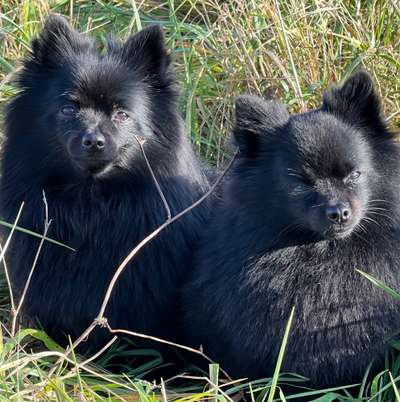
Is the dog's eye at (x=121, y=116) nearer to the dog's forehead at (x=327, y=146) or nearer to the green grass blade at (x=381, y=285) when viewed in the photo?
the dog's forehead at (x=327, y=146)

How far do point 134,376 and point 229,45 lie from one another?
Result: 2.81 meters

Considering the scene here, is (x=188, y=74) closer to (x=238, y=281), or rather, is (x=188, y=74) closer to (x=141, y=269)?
(x=141, y=269)

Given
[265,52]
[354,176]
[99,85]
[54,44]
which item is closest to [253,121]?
[354,176]

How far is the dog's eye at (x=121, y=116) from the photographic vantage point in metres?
4.43

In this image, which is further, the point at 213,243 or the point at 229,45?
the point at 229,45

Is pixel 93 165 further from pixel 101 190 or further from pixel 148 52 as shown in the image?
pixel 148 52

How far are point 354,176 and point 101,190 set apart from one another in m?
1.45

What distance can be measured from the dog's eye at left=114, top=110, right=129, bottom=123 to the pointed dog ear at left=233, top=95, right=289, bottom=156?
645 millimetres

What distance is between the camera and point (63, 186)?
4.58m

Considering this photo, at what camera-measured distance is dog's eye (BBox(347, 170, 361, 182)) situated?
3.85 metres

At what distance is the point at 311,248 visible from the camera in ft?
13.3

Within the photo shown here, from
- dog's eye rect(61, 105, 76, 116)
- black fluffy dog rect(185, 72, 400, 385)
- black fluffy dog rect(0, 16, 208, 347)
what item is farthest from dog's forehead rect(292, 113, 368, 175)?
dog's eye rect(61, 105, 76, 116)

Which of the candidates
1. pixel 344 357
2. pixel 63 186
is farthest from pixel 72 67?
pixel 344 357

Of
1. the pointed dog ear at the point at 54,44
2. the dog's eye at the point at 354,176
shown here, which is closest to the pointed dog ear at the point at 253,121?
the dog's eye at the point at 354,176
